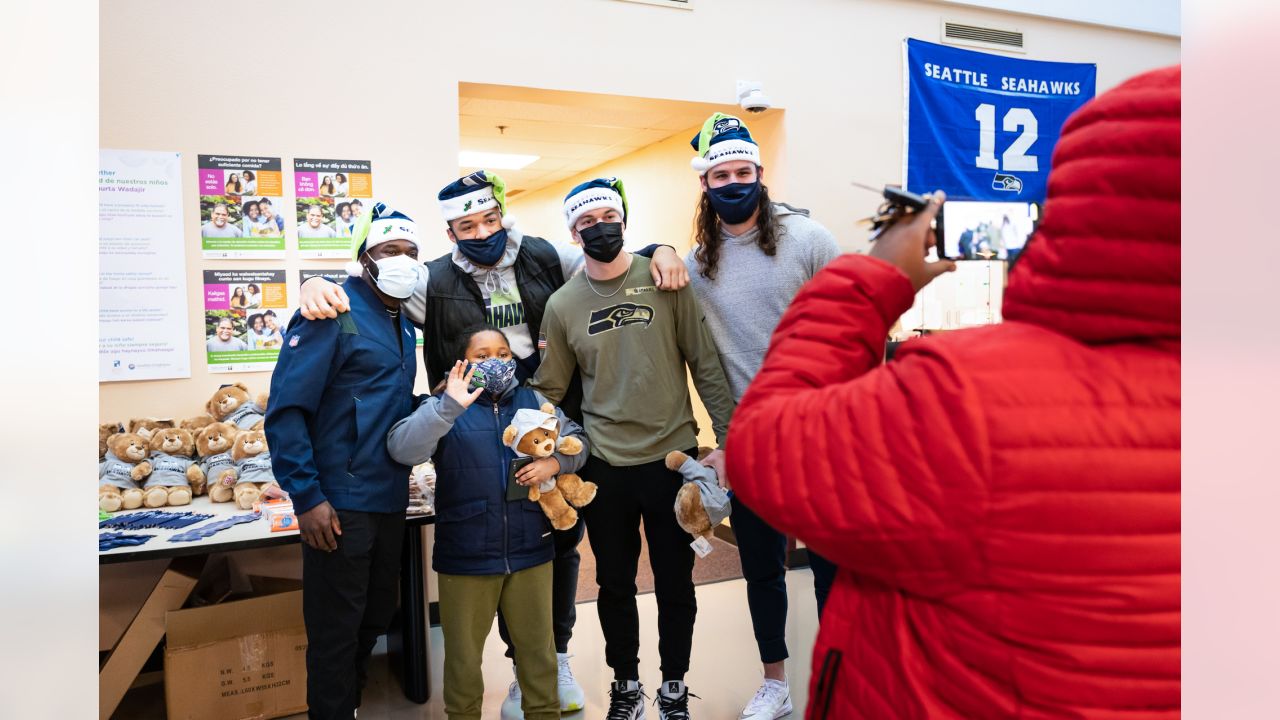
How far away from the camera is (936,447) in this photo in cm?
77

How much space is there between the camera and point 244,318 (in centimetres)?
397

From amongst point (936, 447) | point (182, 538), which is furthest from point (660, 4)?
Answer: point (936, 447)

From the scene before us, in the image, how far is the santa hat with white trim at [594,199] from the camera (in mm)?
2545

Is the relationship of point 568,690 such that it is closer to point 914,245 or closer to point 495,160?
point 914,245

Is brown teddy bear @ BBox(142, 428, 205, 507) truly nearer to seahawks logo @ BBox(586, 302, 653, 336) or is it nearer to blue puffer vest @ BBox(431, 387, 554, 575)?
blue puffer vest @ BBox(431, 387, 554, 575)

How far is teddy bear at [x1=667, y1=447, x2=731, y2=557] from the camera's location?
2484mm

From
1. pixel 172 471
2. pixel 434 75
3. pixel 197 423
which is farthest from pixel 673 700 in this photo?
pixel 434 75

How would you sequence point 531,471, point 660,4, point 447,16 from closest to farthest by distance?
point 531,471 < point 447,16 < point 660,4

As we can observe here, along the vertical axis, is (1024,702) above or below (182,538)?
above

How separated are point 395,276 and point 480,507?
69cm

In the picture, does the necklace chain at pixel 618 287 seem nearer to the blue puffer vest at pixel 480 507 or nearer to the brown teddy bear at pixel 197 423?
the blue puffer vest at pixel 480 507

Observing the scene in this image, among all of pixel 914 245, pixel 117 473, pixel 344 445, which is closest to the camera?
pixel 914 245
